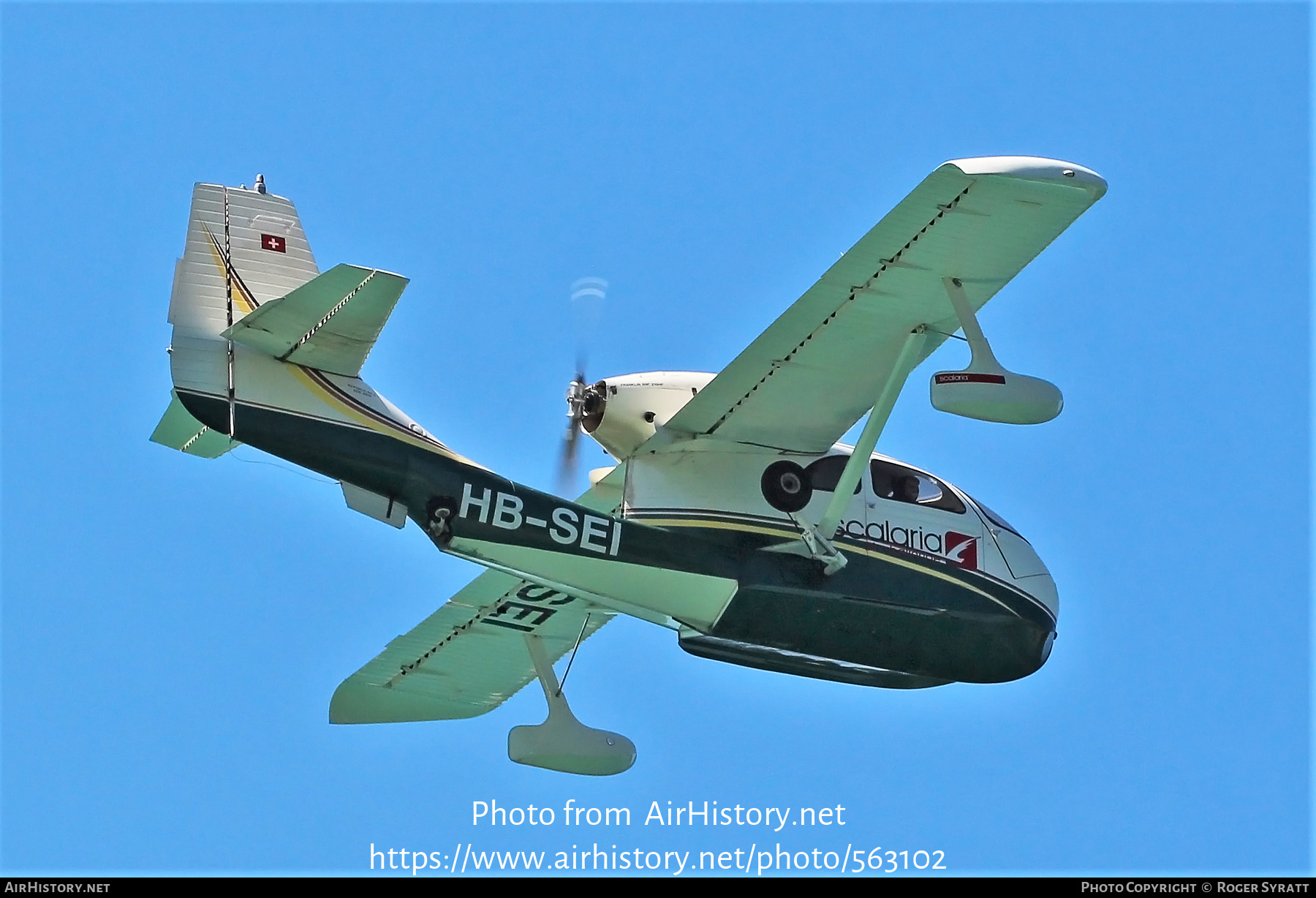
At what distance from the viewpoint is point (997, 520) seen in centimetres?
2170

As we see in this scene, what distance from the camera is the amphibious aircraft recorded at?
59.6ft

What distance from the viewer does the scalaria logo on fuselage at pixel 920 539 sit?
67.5 ft

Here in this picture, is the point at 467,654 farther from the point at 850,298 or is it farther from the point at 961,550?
the point at 850,298

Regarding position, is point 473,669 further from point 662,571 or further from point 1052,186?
point 1052,186

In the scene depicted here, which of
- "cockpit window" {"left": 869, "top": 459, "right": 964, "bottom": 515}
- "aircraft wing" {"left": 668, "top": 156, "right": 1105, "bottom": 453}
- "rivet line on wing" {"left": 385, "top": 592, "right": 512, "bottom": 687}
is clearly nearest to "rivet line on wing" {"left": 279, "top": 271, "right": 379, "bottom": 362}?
"aircraft wing" {"left": 668, "top": 156, "right": 1105, "bottom": 453}

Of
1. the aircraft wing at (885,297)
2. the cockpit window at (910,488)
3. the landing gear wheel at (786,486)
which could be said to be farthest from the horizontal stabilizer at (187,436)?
the cockpit window at (910,488)

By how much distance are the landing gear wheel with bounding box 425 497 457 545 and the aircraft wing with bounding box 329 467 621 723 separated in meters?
3.48

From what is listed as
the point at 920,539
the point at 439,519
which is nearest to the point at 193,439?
the point at 439,519

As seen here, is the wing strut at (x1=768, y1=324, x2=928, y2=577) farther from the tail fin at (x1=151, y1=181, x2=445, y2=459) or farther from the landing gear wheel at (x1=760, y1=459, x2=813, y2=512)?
the tail fin at (x1=151, y1=181, x2=445, y2=459)

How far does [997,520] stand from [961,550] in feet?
2.86

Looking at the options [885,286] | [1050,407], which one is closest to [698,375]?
[885,286]
